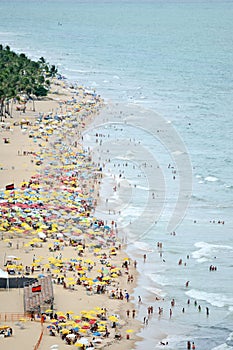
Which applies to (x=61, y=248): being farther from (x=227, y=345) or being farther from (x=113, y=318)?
(x=227, y=345)

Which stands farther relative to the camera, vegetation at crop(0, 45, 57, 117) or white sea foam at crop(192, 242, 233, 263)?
vegetation at crop(0, 45, 57, 117)

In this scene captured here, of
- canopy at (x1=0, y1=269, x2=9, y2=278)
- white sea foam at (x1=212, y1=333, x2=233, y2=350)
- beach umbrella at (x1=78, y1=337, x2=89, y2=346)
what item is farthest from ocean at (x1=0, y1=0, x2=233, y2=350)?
canopy at (x1=0, y1=269, x2=9, y2=278)

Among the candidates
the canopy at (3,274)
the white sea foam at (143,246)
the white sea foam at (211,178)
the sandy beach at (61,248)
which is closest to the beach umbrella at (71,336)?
the sandy beach at (61,248)

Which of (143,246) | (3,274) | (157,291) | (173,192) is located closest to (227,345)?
(157,291)

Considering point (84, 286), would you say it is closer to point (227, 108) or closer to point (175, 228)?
point (175, 228)

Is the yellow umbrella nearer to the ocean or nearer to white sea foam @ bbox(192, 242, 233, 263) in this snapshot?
the ocean

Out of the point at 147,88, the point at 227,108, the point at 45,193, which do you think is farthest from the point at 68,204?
the point at 147,88

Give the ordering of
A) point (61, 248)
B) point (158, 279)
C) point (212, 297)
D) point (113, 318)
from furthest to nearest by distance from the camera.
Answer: point (61, 248), point (158, 279), point (212, 297), point (113, 318)
